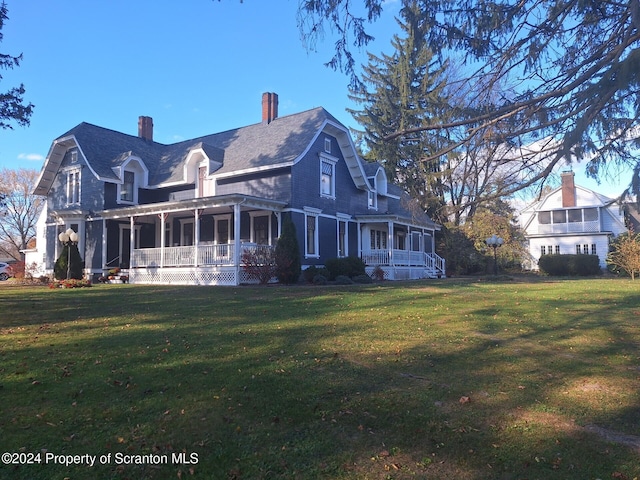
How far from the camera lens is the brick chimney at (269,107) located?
26.6 m

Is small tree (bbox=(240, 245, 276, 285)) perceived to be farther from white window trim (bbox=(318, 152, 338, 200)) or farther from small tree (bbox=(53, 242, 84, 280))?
small tree (bbox=(53, 242, 84, 280))

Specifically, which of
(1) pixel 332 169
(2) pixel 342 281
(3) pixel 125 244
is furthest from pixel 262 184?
(3) pixel 125 244

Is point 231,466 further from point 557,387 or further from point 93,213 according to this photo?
point 93,213

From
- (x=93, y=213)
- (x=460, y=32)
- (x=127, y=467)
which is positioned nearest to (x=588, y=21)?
(x=460, y=32)

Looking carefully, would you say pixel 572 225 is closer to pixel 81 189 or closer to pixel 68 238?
pixel 81 189

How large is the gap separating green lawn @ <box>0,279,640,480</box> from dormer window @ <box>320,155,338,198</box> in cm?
1586

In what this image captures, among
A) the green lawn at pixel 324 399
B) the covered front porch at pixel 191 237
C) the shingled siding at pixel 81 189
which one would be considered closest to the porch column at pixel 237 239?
the covered front porch at pixel 191 237

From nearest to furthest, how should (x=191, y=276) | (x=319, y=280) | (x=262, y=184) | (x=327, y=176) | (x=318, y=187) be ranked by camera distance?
(x=319, y=280) < (x=191, y=276) < (x=262, y=184) < (x=318, y=187) < (x=327, y=176)

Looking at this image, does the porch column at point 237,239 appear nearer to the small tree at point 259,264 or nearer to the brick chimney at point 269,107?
the small tree at point 259,264

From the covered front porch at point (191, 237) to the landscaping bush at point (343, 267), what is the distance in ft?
9.19

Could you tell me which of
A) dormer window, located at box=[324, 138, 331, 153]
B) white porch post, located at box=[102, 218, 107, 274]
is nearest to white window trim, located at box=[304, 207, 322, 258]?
dormer window, located at box=[324, 138, 331, 153]

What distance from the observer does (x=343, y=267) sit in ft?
71.7

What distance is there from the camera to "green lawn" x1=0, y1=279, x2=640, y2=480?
358 cm

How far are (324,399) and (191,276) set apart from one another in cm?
1666
